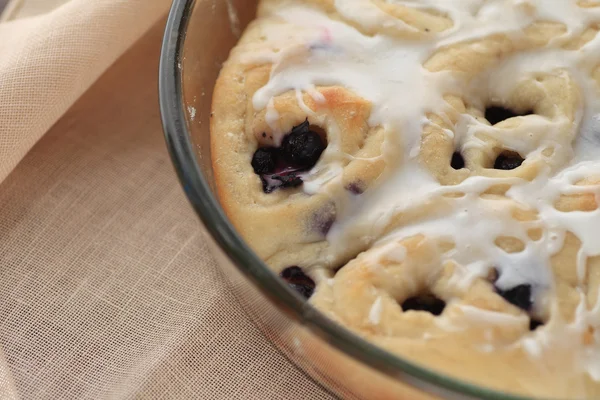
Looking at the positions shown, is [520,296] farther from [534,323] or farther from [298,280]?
[298,280]

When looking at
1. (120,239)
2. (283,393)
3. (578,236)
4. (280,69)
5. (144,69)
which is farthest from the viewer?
(144,69)

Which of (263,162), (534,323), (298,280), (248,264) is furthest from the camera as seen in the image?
(263,162)

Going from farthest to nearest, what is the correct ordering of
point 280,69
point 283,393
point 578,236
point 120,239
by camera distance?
point 120,239 < point 280,69 < point 283,393 < point 578,236

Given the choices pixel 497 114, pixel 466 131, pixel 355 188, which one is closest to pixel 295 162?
pixel 355 188

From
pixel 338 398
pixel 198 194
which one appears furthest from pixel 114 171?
pixel 338 398

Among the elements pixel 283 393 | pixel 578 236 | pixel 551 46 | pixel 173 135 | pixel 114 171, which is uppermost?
pixel 173 135

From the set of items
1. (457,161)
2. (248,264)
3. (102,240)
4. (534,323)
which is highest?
(248,264)

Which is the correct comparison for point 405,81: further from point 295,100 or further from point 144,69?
point 144,69

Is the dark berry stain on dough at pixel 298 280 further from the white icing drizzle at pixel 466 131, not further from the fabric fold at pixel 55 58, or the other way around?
the fabric fold at pixel 55 58
